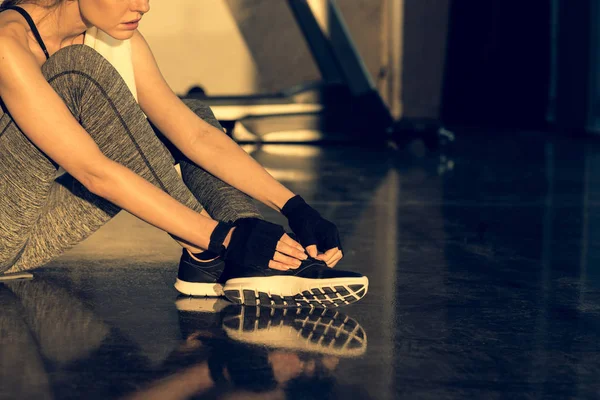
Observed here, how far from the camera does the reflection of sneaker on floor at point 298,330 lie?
60.2 inches

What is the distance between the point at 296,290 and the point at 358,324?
0.13m

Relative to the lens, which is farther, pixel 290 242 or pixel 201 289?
pixel 201 289

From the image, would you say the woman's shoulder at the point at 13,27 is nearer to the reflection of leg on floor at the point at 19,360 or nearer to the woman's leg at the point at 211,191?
the woman's leg at the point at 211,191

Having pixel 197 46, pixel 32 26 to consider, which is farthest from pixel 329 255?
pixel 197 46

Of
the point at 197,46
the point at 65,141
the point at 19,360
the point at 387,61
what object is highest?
the point at 387,61

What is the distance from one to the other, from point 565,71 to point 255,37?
217 centimetres

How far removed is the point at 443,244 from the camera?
8.17ft

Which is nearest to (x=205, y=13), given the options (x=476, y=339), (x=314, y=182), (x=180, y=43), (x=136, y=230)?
(x=180, y=43)

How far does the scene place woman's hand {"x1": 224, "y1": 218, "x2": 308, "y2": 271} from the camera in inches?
65.3

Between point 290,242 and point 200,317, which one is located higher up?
point 290,242

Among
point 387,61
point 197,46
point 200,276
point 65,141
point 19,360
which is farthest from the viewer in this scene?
point 387,61

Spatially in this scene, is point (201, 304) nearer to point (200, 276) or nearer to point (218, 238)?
point (200, 276)

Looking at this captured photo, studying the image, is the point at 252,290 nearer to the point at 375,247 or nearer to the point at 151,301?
the point at 151,301

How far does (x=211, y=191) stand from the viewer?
187 cm
